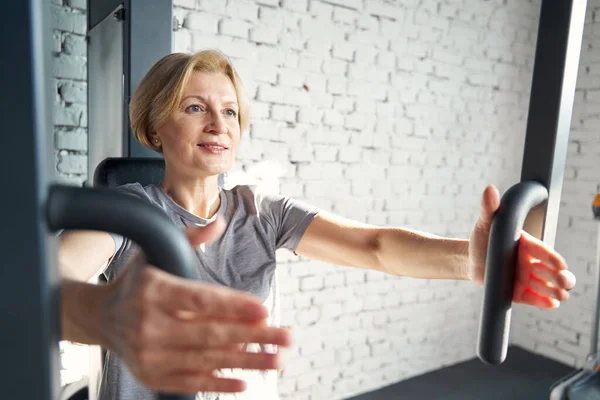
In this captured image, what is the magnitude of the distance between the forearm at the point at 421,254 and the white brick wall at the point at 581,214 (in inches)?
101

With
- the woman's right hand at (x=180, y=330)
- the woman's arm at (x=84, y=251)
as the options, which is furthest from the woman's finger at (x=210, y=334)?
the woman's arm at (x=84, y=251)

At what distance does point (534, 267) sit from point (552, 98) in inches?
9.4

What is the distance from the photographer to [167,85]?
47.4 inches

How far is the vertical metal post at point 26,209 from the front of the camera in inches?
10.7

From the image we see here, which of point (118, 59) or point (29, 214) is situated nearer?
point (29, 214)

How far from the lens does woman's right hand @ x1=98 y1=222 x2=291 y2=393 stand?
13.2 inches

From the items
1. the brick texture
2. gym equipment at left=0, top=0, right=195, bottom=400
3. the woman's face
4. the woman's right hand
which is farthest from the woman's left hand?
the brick texture

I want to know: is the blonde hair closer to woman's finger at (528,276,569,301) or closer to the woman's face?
the woman's face

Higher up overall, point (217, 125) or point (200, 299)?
point (217, 125)

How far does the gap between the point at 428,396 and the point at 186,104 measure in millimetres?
2323

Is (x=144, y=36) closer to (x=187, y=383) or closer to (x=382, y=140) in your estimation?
(x=187, y=383)

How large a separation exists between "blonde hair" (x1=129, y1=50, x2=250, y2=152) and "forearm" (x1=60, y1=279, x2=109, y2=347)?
87 centimetres

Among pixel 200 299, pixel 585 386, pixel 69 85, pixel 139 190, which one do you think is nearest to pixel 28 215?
pixel 200 299

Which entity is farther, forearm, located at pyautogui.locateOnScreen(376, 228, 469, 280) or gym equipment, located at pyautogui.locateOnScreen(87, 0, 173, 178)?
gym equipment, located at pyautogui.locateOnScreen(87, 0, 173, 178)
